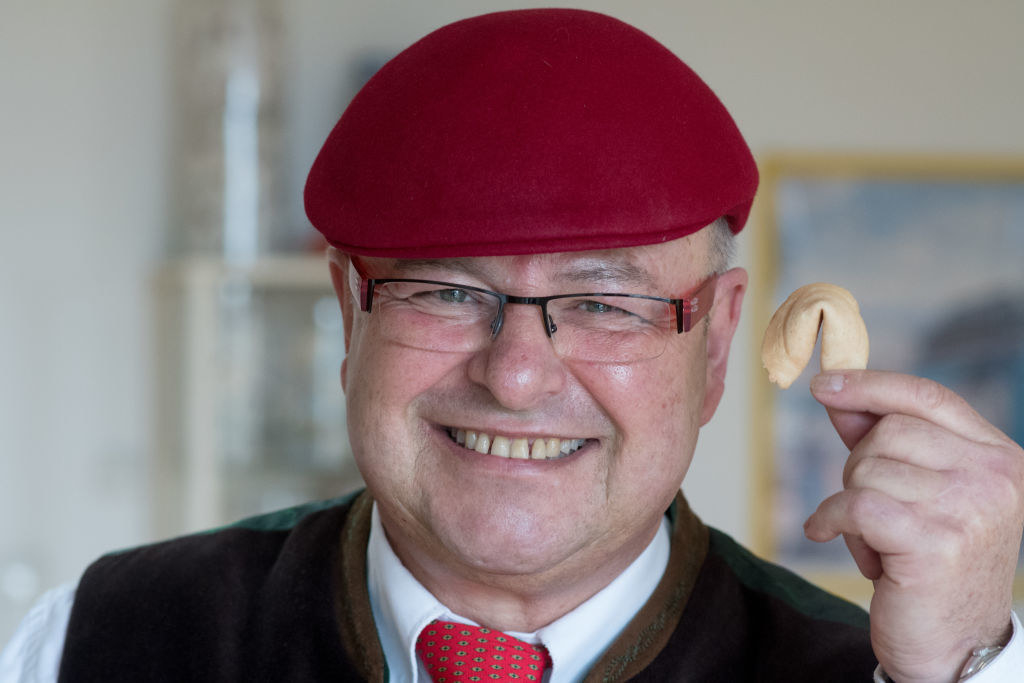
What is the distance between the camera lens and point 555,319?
1148mm

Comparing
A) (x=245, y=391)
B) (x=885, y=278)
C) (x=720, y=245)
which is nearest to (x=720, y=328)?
(x=720, y=245)

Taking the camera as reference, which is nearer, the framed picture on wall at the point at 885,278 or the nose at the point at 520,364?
the nose at the point at 520,364

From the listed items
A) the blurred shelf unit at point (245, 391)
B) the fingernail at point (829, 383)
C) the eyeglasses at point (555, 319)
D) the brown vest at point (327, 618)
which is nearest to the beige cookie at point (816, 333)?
the fingernail at point (829, 383)

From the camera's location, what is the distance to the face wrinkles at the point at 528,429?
1.13m

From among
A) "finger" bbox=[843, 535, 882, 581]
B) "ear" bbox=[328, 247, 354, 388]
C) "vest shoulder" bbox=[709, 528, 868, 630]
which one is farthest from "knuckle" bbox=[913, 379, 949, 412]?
"ear" bbox=[328, 247, 354, 388]

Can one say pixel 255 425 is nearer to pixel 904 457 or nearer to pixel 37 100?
pixel 37 100

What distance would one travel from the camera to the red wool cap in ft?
3.53

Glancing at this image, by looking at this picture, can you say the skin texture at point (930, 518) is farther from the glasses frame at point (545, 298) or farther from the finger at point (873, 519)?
the glasses frame at point (545, 298)

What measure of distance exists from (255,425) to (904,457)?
1939 millimetres

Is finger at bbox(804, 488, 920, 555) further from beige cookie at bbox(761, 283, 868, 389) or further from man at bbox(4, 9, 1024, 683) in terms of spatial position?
beige cookie at bbox(761, 283, 868, 389)

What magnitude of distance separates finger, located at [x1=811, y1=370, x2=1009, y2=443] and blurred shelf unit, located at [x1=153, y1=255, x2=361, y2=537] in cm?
170

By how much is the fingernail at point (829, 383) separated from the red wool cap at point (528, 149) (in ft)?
0.68

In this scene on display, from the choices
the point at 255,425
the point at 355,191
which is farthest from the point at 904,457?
the point at 255,425

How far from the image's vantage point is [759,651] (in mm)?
1261
